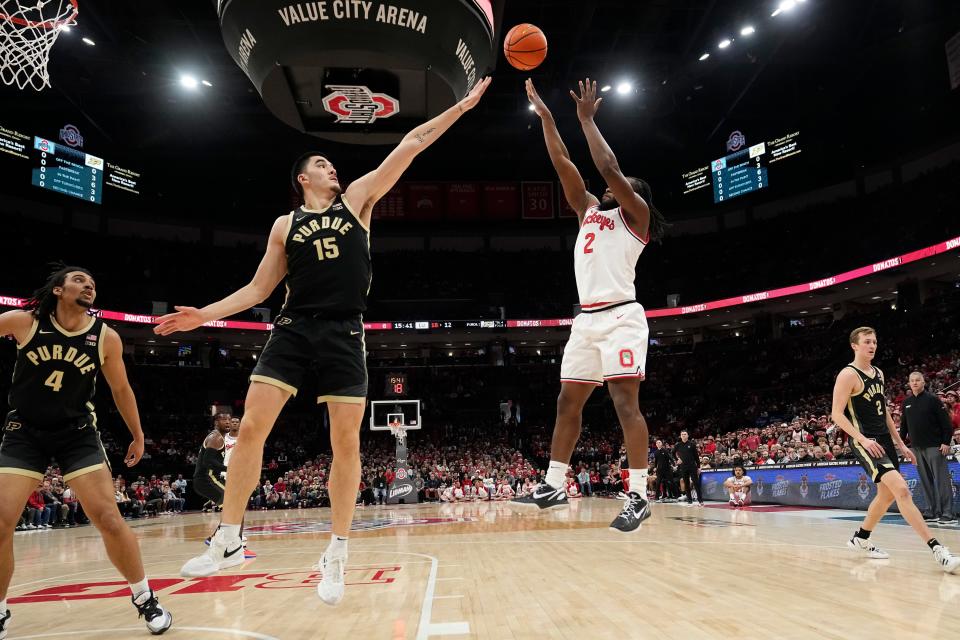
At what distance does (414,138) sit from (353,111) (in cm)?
216

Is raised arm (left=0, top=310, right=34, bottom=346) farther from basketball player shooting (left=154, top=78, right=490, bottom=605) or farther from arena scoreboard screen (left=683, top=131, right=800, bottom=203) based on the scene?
arena scoreboard screen (left=683, top=131, right=800, bottom=203)

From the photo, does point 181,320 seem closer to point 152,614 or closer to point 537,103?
point 152,614

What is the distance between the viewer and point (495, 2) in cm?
727

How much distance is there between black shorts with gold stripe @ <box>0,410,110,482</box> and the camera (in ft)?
12.1

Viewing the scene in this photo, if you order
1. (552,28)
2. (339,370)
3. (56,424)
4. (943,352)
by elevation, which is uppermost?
(552,28)

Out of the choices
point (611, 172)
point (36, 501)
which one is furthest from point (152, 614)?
point (36, 501)

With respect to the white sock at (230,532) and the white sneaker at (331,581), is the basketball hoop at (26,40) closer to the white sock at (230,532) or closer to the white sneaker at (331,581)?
the white sock at (230,532)

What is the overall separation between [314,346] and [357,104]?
2998mm

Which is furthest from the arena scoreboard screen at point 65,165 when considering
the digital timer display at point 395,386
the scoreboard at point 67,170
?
the digital timer display at point 395,386

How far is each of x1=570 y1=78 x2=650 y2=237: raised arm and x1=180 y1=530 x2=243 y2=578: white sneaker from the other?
9.75ft

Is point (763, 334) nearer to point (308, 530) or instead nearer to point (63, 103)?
point (308, 530)

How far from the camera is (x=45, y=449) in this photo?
3.78 meters

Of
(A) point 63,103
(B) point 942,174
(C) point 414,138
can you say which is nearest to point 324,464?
(A) point 63,103

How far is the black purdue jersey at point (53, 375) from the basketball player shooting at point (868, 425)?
563 cm
